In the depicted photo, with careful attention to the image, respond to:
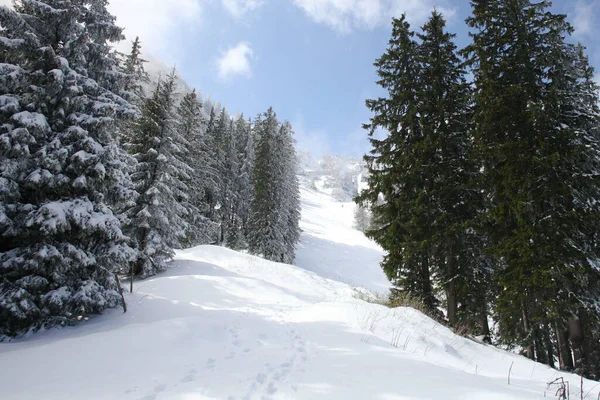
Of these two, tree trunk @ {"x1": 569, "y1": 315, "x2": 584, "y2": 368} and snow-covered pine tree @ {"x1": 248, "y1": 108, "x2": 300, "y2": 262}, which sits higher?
snow-covered pine tree @ {"x1": 248, "y1": 108, "x2": 300, "y2": 262}

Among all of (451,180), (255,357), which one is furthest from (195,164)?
(255,357)

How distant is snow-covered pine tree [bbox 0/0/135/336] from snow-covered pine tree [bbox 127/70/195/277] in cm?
742

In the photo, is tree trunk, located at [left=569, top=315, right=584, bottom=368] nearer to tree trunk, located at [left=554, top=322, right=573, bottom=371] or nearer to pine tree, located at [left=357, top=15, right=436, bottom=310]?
tree trunk, located at [left=554, top=322, right=573, bottom=371]

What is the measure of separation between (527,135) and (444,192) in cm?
306

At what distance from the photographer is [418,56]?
12797 mm

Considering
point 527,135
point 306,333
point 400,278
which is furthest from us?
point 400,278

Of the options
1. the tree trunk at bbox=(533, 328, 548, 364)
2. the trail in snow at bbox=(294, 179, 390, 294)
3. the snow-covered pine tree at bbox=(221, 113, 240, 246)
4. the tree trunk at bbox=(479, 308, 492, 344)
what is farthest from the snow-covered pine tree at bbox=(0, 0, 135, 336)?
the snow-covered pine tree at bbox=(221, 113, 240, 246)

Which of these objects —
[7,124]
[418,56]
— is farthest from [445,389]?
[418,56]

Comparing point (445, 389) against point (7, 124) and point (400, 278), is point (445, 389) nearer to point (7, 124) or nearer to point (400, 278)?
point (400, 278)

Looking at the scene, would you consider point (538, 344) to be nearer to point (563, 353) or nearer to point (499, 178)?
point (563, 353)

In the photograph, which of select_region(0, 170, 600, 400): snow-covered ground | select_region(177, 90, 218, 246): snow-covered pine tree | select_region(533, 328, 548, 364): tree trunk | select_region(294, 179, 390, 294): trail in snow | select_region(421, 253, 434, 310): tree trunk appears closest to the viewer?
select_region(0, 170, 600, 400): snow-covered ground

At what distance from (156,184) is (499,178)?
16357 mm

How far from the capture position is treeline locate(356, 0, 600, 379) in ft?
28.6

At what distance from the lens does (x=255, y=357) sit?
5809 mm
